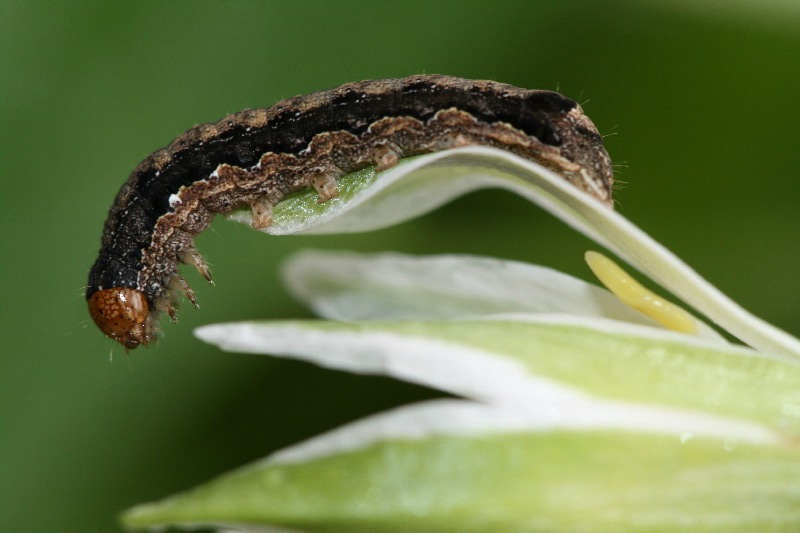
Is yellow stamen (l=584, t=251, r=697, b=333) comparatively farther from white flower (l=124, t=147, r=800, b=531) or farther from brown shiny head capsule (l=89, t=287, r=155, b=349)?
brown shiny head capsule (l=89, t=287, r=155, b=349)

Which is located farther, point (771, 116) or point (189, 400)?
point (189, 400)

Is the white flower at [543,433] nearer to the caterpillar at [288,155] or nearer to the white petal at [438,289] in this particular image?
the white petal at [438,289]

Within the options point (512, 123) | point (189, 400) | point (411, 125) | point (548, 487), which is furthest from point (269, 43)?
point (548, 487)

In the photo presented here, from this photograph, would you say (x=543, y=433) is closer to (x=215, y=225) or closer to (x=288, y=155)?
(x=288, y=155)

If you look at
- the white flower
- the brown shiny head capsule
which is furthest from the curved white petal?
the brown shiny head capsule

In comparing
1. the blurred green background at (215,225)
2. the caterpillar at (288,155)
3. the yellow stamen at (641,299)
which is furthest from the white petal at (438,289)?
the blurred green background at (215,225)

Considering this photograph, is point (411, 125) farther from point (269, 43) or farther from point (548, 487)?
point (548, 487)
